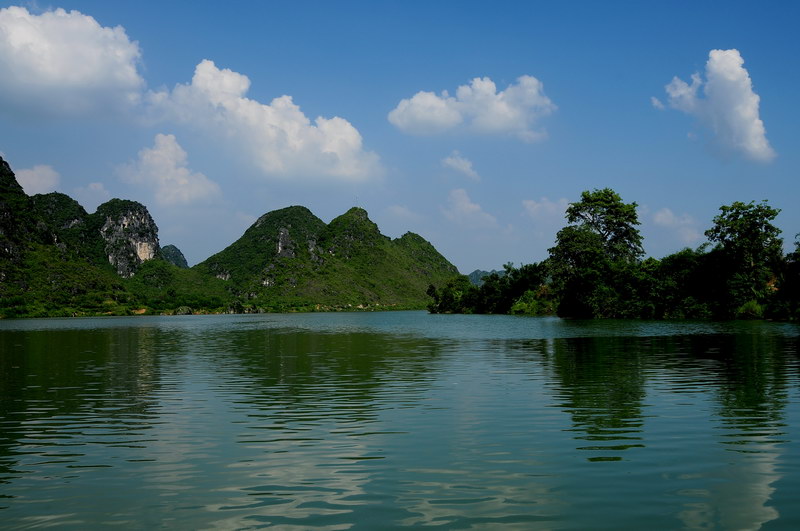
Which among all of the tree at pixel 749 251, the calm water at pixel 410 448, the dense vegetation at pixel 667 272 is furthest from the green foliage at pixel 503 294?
the calm water at pixel 410 448

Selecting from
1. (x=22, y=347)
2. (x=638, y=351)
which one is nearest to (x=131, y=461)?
(x=638, y=351)

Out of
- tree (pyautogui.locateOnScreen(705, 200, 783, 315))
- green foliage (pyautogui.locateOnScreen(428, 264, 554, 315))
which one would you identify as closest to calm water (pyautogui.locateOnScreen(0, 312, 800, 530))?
tree (pyautogui.locateOnScreen(705, 200, 783, 315))

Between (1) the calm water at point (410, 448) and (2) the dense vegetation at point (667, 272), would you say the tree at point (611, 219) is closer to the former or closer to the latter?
(2) the dense vegetation at point (667, 272)

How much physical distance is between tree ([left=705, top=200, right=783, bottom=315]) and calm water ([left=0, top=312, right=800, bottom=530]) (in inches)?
2302

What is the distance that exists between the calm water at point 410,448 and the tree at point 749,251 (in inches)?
2302

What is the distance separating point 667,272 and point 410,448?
310ft

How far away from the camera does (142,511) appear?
1002 cm

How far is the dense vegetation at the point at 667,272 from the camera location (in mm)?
81750

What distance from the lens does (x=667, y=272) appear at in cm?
9888

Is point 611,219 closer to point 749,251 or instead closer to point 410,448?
point 749,251

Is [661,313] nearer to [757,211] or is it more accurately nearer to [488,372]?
[757,211]

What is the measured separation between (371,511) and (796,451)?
Answer: 955 cm

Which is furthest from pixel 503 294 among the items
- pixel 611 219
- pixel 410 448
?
pixel 410 448

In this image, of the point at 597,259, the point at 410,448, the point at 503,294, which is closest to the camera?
the point at 410,448
